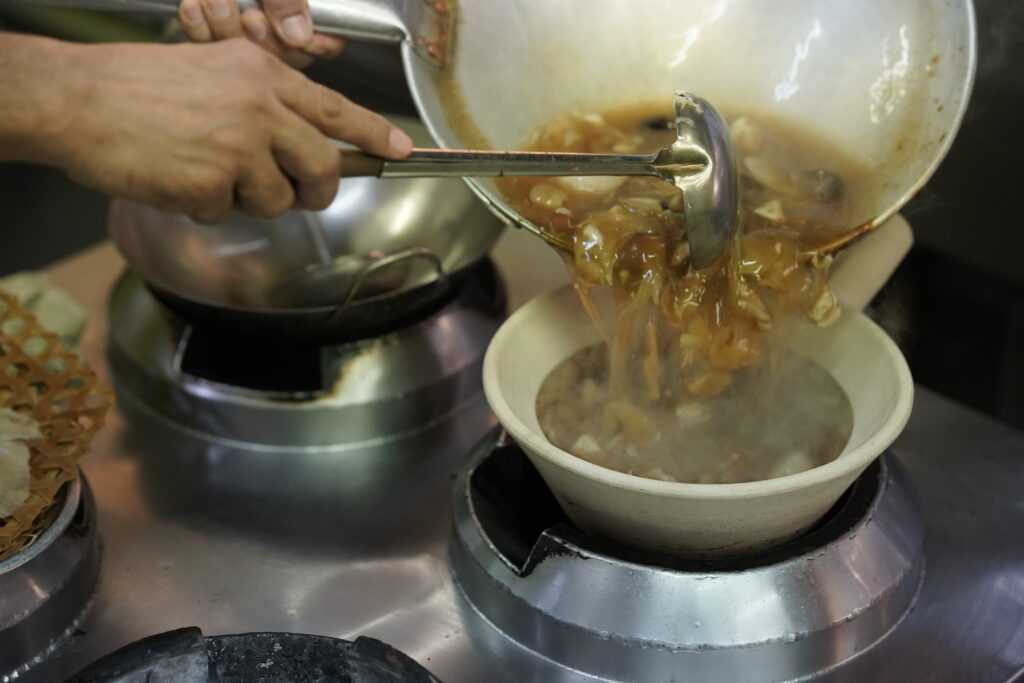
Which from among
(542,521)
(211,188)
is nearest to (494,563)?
(542,521)

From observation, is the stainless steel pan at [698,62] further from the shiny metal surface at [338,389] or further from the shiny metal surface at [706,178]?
the shiny metal surface at [338,389]

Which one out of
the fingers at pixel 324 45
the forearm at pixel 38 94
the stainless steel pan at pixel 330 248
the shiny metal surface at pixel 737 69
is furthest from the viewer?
the stainless steel pan at pixel 330 248

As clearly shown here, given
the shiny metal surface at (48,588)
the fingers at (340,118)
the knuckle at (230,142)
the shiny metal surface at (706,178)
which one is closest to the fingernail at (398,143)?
the fingers at (340,118)

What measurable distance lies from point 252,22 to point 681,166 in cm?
48

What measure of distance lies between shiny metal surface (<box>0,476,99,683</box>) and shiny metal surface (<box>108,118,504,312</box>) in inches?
13.6

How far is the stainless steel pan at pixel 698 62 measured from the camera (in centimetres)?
98

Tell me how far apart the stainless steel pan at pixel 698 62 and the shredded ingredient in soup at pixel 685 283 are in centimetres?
5

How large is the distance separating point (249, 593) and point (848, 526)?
1.85 feet

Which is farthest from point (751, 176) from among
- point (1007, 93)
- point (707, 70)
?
point (1007, 93)

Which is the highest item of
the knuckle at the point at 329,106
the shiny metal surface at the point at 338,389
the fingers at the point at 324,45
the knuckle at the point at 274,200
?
the knuckle at the point at 329,106

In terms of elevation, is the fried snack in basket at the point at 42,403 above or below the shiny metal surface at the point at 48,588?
above

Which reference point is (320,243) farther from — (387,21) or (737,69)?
(737,69)

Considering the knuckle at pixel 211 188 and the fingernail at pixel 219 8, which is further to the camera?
the fingernail at pixel 219 8

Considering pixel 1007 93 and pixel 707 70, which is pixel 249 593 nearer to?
pixel 707 70
